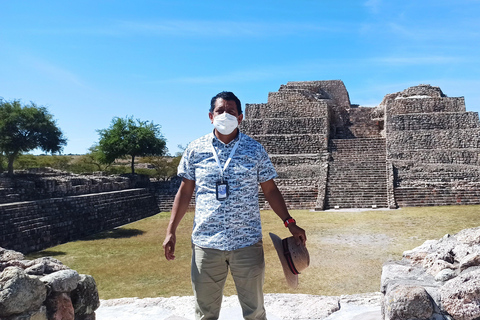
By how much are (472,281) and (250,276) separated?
124 centimetres

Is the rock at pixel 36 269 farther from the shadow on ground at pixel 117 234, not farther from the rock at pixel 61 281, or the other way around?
the shadow on ground at pixel 117 234

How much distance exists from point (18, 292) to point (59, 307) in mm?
384

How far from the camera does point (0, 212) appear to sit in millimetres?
9172

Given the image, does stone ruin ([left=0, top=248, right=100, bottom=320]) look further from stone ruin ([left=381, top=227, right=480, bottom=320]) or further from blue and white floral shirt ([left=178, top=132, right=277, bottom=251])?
stone ruin ([left=381, top=227, right=480, bottom=320])

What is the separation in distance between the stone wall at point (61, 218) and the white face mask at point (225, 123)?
8.06m

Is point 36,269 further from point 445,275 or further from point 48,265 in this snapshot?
point 445,275

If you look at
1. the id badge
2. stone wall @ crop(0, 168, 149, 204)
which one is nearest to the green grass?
stone wall @ crop(0, 168, 149, 204)

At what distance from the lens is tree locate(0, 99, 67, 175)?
45.1 ft

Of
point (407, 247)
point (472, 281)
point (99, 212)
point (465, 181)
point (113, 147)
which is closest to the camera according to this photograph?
point (472, 281)

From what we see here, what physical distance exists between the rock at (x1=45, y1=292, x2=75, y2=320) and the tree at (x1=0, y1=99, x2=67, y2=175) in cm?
1266

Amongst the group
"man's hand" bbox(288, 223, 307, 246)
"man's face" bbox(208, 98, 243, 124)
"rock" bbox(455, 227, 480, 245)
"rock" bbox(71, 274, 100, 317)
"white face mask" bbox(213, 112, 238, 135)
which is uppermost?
"man's face" bbox(208, 98, 243, 124)

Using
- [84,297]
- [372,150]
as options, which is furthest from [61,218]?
[372,150]

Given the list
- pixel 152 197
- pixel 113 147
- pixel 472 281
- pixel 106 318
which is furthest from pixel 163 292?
pixel 113 147

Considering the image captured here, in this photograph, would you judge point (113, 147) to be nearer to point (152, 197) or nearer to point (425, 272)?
point (152, 197)
